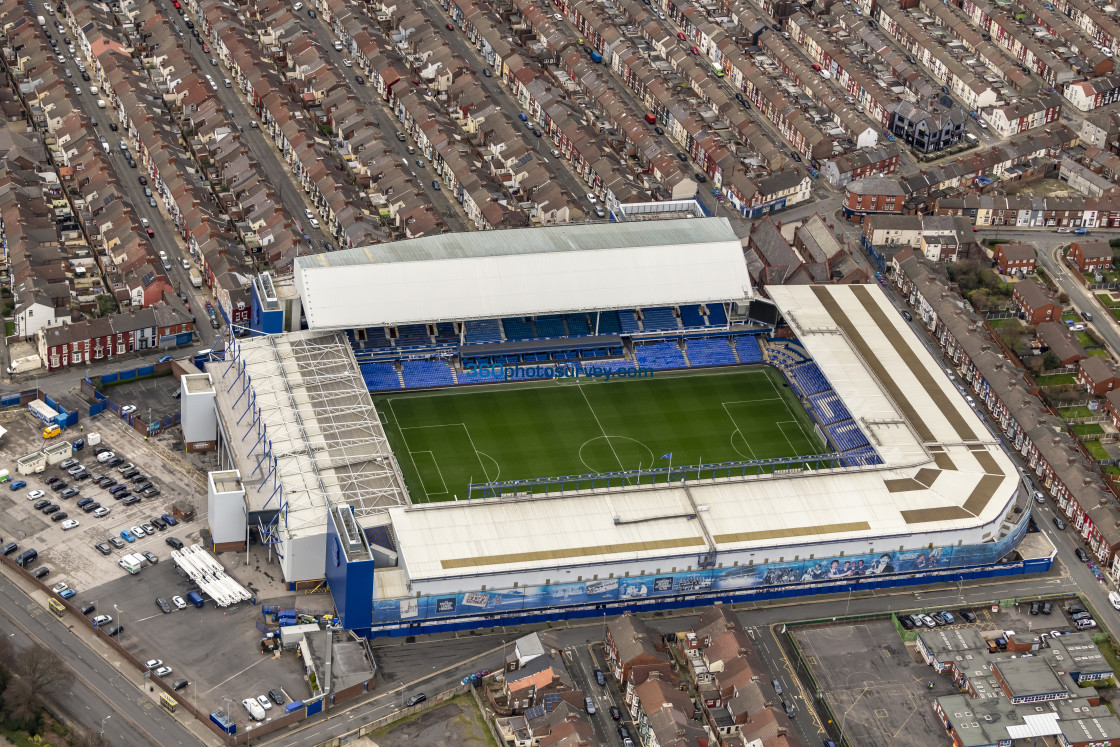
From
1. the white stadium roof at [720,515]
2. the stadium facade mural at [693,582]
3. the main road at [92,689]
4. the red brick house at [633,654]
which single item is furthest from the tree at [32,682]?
the red brick house at [633,654]

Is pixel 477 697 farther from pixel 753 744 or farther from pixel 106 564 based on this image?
pixel 106 564

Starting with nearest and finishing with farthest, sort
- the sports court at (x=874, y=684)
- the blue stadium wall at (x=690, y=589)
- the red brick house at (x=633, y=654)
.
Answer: the red brick house at (x=633, y=654) → the sports court at (x=874, y=684) → the blue stadium wall at (x=690, y=589)

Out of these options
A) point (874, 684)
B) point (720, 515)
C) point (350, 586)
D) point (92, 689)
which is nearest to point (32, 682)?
point (92, 689)

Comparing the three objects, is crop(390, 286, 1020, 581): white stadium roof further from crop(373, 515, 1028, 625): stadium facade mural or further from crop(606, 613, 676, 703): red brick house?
crop(606, 613, 676, 703): red brick house

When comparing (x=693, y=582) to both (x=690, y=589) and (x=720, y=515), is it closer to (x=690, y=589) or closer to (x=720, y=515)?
(x=690, y=589)

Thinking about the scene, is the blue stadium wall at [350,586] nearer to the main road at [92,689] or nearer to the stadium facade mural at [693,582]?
the stadium facade mural at [693,582]

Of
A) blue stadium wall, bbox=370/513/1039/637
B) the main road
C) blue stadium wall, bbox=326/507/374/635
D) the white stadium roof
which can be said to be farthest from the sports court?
the main road
